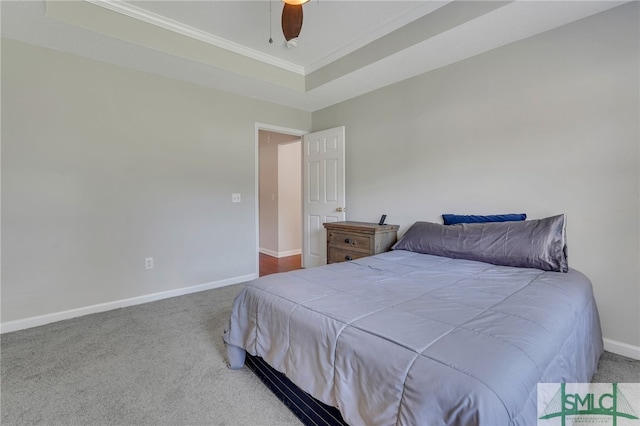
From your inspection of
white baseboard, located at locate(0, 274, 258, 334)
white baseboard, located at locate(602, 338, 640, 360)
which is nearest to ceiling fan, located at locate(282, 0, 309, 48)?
white baseboard, located at locate(0, 274, 258, 334)

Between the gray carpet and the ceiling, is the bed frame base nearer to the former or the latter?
the gray carpet

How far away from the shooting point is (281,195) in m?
5.64

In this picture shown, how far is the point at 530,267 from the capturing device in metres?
2.08

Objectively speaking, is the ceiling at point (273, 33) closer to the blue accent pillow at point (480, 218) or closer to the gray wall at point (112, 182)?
the gray wall at point (112, 182)

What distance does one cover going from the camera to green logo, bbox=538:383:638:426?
3.88 ft

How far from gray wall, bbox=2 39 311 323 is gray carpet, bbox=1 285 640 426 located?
0.51 metres

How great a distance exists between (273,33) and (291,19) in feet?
3.55

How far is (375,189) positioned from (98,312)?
3.21 m

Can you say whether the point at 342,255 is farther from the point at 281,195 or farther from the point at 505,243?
the point at 281,195

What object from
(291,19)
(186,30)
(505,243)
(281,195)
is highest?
(186,30)

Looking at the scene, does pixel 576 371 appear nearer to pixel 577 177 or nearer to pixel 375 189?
pixel 577 177

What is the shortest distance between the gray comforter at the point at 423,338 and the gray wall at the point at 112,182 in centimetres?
188

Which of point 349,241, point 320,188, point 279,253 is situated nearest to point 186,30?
point 320,188

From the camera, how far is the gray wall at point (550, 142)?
6.87 feet
